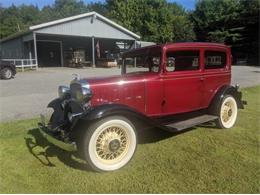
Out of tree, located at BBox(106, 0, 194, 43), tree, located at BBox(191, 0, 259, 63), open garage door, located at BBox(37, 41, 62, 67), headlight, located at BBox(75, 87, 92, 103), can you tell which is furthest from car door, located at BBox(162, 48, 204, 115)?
tree, located at BBox(106, 0, 194, 43)

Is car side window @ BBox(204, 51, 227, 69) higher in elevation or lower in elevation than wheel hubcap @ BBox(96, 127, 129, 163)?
higher

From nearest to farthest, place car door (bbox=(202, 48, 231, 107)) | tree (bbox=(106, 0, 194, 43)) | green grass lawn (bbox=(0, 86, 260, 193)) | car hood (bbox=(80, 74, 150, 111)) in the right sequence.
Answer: green grass lawn (bbox=(0, 86, 260, 193)) < car hood (bbox=(80, 74, 150, 111)) < car door (bbox=(202, 48, 231, 107)) < tree (bbox=(106, 0, 194, 43))

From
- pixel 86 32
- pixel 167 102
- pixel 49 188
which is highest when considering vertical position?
pixel 86 32

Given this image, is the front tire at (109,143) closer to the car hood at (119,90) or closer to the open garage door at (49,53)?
the car hood at (119,90)

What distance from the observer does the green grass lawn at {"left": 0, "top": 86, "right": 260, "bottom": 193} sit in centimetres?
360

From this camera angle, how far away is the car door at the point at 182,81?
16.7 ft

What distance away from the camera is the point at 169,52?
5.09 metres

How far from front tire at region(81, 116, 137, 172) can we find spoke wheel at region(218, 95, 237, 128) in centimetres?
234

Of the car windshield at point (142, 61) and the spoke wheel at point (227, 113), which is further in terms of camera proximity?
the spoke wheel at point (227, 113)

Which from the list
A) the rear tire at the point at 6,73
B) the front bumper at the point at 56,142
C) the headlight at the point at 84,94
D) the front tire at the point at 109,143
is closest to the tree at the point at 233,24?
the rear tire at the point at 6,73

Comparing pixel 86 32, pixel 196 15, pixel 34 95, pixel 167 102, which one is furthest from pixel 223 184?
pixel 196 15

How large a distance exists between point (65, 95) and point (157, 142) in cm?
180

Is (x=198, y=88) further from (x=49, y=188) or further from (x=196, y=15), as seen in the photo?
(x=196, y=15)

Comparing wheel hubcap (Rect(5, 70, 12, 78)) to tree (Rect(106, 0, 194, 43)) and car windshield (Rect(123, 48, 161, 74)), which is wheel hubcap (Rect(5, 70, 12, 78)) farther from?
tree (Rect(106, 0, 194, 43))
